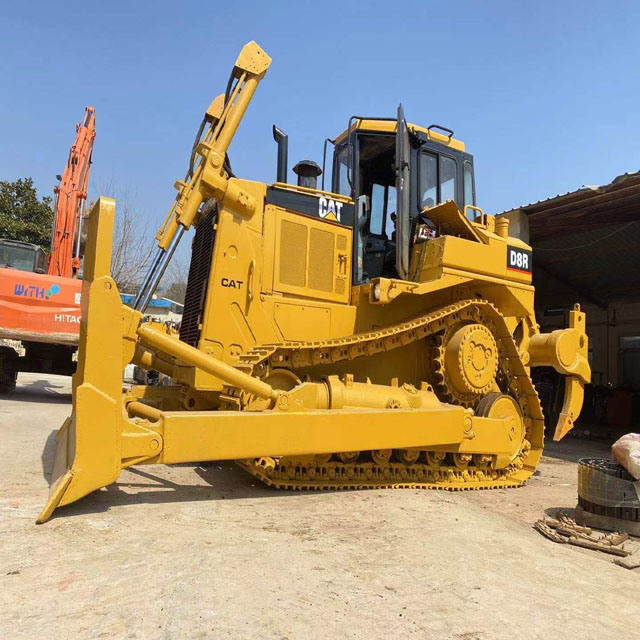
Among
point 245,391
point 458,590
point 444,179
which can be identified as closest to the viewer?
point 458,590

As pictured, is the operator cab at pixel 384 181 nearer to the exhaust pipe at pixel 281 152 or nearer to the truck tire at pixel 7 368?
the exhaust pipe at pixel 281 152

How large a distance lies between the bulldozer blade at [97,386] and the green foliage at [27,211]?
28.9 metres

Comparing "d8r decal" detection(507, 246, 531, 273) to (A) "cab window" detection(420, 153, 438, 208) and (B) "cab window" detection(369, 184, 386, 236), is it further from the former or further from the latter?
(B) "cab window" detection(369, 184, 386, 236)

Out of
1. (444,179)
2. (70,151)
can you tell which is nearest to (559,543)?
(444,179)

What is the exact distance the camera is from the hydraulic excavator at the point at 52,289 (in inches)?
398

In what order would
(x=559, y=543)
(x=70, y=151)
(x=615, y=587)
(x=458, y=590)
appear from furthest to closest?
1. (x=70, y=151)
2. (x=559, y=543)
3. (x=615, y=587)
4. (x=458, y=590)

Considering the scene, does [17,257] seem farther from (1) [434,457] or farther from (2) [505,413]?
(2) [505,413]

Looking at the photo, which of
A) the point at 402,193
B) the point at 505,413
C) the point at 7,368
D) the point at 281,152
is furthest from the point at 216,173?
the point at 7,368

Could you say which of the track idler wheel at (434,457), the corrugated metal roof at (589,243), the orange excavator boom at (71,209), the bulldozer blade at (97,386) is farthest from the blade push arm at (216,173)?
the orange excavator boom at (71,209)

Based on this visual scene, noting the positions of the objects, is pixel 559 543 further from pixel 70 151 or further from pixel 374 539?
pixel 70 151

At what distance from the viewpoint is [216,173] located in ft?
17.0

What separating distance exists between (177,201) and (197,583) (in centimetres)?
387

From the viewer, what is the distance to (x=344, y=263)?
588cm

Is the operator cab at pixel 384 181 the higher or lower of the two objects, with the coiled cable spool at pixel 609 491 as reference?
higher
